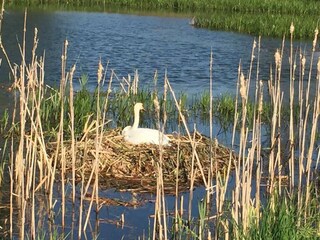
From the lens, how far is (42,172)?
24.0 feet

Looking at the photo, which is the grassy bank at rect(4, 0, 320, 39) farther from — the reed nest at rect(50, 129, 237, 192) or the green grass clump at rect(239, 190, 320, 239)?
the green grass clump at rect(239, 190, 320, 239)

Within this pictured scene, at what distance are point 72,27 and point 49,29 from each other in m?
1.18

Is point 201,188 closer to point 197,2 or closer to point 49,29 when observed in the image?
point 49,29

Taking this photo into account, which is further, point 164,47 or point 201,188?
point 164,47

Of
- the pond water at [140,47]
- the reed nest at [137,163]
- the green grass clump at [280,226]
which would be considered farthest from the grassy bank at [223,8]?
→ the green grass clump at [280,226]

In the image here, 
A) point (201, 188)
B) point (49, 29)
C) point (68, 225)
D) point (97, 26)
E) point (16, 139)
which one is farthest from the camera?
point (97, 26)

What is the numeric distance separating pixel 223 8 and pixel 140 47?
544 inches

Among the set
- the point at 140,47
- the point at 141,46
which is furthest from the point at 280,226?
the point at 141,46

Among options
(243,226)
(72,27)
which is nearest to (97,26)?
(72,27)

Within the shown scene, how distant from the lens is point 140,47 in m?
23.1

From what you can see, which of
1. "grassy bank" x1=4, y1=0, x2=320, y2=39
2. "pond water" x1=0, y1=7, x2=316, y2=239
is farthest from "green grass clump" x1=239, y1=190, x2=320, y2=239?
"grassy bank" x1=4, y1=0, x2=320, y2=39

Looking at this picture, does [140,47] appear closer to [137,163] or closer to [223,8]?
[223,8]

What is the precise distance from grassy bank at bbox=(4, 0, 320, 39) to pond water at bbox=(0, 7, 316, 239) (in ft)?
3.43

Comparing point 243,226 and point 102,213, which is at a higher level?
point 243,226
